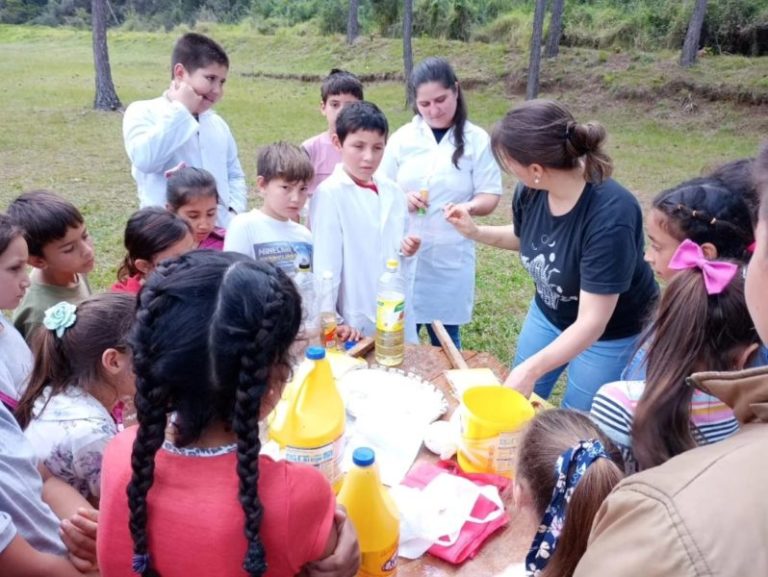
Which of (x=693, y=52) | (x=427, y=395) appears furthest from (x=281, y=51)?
(x=427, y=395)

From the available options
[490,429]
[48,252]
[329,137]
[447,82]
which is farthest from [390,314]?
[329,137]

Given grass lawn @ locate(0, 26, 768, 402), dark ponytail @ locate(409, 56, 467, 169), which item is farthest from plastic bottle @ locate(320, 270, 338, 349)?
grass lawn @ locate(0, 26, 768, 402)

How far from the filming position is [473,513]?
1.56 metres

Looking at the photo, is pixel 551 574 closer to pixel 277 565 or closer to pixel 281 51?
pixel 277 565

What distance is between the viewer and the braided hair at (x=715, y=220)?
6.63 ft

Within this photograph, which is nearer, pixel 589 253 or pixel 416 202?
pixel 589 253

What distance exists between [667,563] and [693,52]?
18091mm

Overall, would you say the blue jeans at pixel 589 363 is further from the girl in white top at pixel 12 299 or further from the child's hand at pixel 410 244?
the girl in white top at pixel 12 299

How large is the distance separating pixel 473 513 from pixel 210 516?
0.73 metres

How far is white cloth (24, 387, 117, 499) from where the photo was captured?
1683 millimetres

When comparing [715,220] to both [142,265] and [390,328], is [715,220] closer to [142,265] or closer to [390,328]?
[390,328]

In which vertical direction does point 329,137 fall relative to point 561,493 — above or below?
above

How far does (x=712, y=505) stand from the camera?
0.65 m

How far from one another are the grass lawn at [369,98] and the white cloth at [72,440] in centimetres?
315
